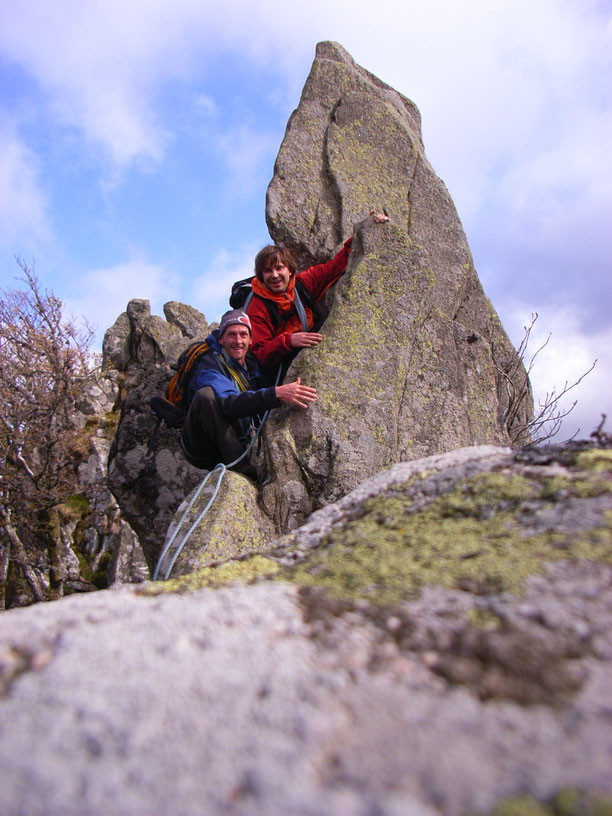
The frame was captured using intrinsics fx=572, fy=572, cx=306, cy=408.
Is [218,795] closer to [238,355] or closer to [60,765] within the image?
[60,765]

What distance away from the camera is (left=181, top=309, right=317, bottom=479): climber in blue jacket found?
6.31 metres

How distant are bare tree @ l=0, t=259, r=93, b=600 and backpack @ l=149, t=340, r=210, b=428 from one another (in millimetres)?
11872

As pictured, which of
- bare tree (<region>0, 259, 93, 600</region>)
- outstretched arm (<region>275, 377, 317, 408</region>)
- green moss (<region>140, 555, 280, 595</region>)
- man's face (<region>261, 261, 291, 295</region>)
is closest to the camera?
green moss (<region>140, 555, 280, 595</region>)

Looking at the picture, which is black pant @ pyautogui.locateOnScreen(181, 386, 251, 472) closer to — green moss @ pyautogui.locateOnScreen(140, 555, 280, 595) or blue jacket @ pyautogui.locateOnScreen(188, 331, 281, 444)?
blue jacket @ pyautogui.locateOnScreen(188, 331, 281, 444)

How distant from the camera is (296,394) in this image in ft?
20.2

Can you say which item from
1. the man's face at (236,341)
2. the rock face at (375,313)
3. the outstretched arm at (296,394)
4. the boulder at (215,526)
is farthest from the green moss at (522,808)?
the man's face at (236,341)

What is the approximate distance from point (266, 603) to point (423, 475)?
4.47 ft

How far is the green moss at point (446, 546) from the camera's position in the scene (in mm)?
1879

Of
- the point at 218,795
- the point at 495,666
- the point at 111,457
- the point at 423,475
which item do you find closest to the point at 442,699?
the point at 495,666

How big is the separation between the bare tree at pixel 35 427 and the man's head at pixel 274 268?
508 inches

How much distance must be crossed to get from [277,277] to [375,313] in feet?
4.77

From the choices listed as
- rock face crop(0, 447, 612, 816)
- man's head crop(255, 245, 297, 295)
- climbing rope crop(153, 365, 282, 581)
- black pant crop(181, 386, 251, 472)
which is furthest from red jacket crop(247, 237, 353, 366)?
rock face crop(0, 447, 612, 816)

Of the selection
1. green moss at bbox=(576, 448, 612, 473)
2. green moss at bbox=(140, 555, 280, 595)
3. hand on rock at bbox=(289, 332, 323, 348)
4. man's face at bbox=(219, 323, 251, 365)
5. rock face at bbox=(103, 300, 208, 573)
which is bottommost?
green moss at bbox=(140, 555, 280, 595)

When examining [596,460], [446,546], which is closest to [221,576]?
[446,546]
